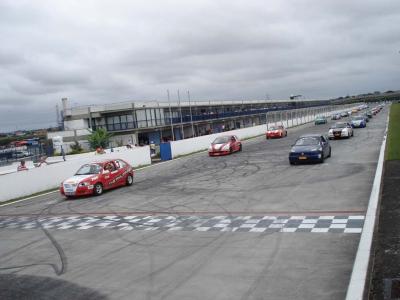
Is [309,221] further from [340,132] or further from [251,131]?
[251,131]

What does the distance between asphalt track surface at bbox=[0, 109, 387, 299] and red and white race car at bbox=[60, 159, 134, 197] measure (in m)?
0.52

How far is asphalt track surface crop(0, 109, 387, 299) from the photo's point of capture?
23.9 ft

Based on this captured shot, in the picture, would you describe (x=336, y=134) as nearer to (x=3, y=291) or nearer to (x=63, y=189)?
(x=63, y=189)

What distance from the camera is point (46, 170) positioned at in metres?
24.0

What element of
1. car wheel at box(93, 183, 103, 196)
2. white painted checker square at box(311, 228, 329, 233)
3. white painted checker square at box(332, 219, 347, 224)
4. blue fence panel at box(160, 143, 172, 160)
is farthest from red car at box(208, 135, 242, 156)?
white painted checker square at box(311, 228, 329, 233)

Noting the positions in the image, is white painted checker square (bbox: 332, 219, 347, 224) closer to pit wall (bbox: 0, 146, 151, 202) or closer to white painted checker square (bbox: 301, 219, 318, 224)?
white painted checker square (bbox: 301, 219, 318, 224)

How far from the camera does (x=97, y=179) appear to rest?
19.3 m

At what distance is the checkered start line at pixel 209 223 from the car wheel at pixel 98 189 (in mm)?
4206

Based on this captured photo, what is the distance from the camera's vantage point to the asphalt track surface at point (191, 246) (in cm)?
728

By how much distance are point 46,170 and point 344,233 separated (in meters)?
18.1

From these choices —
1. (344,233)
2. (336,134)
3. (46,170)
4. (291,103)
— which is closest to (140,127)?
(336,134)

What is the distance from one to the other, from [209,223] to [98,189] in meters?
8.65

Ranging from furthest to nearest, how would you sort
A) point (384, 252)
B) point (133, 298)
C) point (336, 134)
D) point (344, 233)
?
point (336, 134)
point (344, 233)
point (384, 252)
point (133, 298)

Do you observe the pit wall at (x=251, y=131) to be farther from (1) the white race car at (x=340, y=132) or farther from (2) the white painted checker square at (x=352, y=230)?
(2) the white painted checker square at (x=352, y=230)
